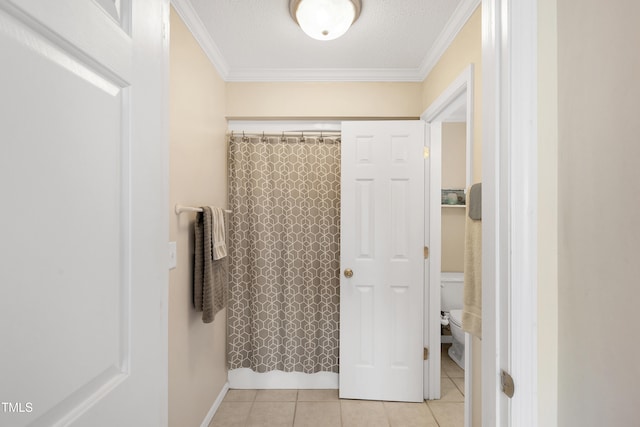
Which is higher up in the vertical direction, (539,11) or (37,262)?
(539,11)

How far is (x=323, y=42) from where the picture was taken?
6.73 feet

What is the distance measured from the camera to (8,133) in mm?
379

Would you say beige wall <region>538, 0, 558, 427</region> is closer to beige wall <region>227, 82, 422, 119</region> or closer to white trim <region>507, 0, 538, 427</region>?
white trim <region>507, 0, 538, 427</region>

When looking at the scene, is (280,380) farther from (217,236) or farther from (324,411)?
(217,236)

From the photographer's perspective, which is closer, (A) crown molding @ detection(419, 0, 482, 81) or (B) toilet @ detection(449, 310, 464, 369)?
(A) crown molding @ detection(419, 0, 482, 81)

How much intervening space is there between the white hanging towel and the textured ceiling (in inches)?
42.7

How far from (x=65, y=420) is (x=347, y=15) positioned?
6.08 ft

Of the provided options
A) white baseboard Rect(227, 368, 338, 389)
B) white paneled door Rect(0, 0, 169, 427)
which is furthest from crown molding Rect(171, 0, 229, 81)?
white baseboard Rect(227, 368, 338, 389)

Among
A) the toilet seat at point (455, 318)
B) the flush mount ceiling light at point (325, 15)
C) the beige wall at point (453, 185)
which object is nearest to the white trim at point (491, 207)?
the flush mount ceiling light at point (325, 15)

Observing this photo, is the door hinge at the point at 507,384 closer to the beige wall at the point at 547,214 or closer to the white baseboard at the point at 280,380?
the beige wall at the point at 547,214

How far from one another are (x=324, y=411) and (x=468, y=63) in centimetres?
241

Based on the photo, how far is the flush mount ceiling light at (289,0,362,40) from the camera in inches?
62.2

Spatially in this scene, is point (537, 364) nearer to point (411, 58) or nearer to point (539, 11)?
point (539, 11)

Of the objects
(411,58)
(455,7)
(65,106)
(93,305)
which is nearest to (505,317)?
(93,305)
